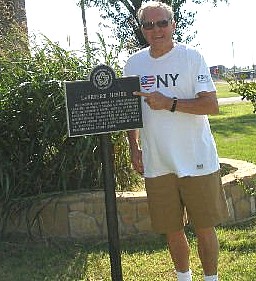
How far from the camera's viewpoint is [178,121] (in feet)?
11.7

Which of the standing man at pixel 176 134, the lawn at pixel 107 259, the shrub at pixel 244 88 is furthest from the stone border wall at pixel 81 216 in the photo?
the standing man at pixel 176 134

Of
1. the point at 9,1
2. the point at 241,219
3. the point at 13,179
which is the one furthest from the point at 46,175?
the point at 9,1

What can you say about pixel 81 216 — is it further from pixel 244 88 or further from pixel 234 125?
pixel 234 125

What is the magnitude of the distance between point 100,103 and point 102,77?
0.54ft

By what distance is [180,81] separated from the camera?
11.5ft

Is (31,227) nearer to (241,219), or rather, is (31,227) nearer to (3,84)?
(3,84)

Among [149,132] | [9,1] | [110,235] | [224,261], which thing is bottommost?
[224,261]

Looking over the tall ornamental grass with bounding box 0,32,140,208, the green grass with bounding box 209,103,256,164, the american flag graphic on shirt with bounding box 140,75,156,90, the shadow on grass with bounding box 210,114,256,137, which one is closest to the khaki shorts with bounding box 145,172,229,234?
the american flag graphic on shirt with bounding box 140,75,156,90

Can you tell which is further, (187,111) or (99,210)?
(99,210)

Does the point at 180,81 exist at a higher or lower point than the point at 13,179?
higher

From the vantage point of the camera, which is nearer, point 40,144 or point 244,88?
point 244,88

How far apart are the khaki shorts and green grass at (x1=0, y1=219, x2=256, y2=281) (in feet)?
2.52

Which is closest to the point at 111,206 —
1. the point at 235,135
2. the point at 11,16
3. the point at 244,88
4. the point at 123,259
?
the point at 123,259

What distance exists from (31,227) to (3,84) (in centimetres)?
Result: 151
